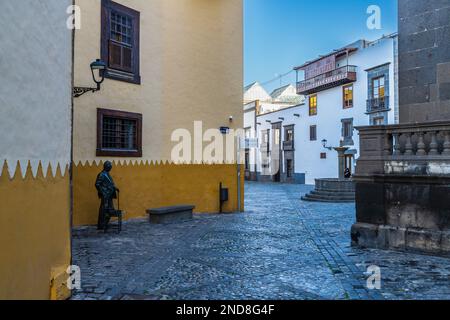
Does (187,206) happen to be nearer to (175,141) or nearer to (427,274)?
(175,141)

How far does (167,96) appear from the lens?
13.2 metres

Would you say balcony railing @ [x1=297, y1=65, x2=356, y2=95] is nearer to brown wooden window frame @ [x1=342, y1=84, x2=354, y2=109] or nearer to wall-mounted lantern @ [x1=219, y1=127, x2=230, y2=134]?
brown wooden window frame @ [x1=342, y1=84, x2=354, y2=109]

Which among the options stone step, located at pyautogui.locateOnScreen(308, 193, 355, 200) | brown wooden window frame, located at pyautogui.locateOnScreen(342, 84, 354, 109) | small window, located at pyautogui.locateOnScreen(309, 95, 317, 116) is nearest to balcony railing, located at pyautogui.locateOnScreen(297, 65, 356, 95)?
brown wooden window frame, located at pyautogui.locateOnScreen(342, 84, 354, 109)

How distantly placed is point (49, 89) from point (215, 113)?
33.5 feet

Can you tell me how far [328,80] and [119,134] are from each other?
79.8 ft

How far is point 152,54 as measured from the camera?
1286 centimetres

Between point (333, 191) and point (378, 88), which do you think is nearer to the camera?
point (333, 191)

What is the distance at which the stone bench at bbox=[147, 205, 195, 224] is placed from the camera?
37.4 feet

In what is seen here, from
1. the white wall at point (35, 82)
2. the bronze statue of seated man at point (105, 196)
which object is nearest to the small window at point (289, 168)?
the bronze statue of seated man at point (105, 196)

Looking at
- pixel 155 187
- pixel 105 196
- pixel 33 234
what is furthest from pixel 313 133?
pixel 33 234

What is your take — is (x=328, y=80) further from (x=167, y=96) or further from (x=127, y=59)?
(x=127, y=59)

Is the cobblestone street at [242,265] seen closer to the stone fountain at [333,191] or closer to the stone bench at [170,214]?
the stone bench at [170,214]

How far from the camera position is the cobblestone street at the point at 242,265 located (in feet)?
17.1
